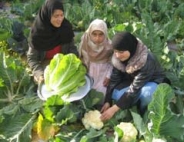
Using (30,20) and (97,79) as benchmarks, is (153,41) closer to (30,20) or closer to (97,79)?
(97,79)

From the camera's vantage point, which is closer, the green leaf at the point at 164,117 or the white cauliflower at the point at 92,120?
the green leaf at the point at 164,117

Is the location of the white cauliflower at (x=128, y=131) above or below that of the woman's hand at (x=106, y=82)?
below

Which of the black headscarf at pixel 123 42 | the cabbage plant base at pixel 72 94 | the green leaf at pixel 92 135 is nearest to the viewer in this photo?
the green leaf at pixel 92 135

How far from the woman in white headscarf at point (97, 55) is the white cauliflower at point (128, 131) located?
0.56m

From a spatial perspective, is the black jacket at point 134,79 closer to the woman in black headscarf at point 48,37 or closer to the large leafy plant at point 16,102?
the woman in black headscarf at point 48,37

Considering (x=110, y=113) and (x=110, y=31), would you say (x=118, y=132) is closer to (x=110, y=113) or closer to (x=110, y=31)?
(x=110, y=113)

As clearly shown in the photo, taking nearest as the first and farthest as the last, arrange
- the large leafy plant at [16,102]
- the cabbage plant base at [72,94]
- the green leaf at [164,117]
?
the green leaf at [164,117], the large leafy plant at [16,102], the cabbage plant base at [72,94]

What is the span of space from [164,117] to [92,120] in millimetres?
817

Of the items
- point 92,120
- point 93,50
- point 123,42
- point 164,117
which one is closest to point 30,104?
point 92,120

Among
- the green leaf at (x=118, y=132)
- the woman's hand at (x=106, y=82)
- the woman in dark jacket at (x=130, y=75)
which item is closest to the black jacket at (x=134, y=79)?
the woman in dark jacket at (x=130, y=75)

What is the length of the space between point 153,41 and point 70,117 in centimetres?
162

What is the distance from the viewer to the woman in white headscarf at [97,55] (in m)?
3.98

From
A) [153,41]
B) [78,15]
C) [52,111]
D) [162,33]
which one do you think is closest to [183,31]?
[162,33]

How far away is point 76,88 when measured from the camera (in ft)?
12.2
